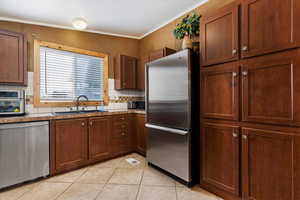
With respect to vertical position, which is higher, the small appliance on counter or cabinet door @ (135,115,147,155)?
the small appliance on counter

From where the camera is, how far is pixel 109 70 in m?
3.55

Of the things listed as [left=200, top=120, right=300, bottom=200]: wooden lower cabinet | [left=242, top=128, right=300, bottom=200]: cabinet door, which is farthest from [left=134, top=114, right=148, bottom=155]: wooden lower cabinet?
[left=242, top=128, right=300, bottom=200]: cabinet door

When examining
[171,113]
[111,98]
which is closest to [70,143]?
[111,98]

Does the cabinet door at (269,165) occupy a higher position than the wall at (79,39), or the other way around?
the wall at (79,39)

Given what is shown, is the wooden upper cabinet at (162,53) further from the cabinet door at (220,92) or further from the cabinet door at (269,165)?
the cabinet door at (269,165)

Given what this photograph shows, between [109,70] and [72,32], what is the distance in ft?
3.34

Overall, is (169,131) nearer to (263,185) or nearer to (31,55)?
(263,185)

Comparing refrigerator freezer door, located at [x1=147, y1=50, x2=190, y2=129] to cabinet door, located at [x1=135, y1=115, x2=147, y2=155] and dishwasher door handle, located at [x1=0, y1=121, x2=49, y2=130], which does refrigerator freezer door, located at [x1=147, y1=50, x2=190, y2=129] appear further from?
dishwasher door handle, located at [x1=0, y1=121, x2=49, y2=130]

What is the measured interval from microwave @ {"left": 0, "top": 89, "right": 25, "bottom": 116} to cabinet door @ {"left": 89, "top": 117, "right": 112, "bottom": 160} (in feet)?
3.33

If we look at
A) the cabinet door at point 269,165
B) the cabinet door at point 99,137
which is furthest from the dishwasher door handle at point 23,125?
the cabinet door at point 269,165

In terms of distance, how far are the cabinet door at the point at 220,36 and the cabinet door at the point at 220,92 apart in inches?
4.0

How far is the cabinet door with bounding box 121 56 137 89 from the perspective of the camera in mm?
3443

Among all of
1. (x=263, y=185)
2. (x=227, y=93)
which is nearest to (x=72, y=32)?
(x=227, y=93)

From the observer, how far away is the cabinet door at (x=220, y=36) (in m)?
1.58
